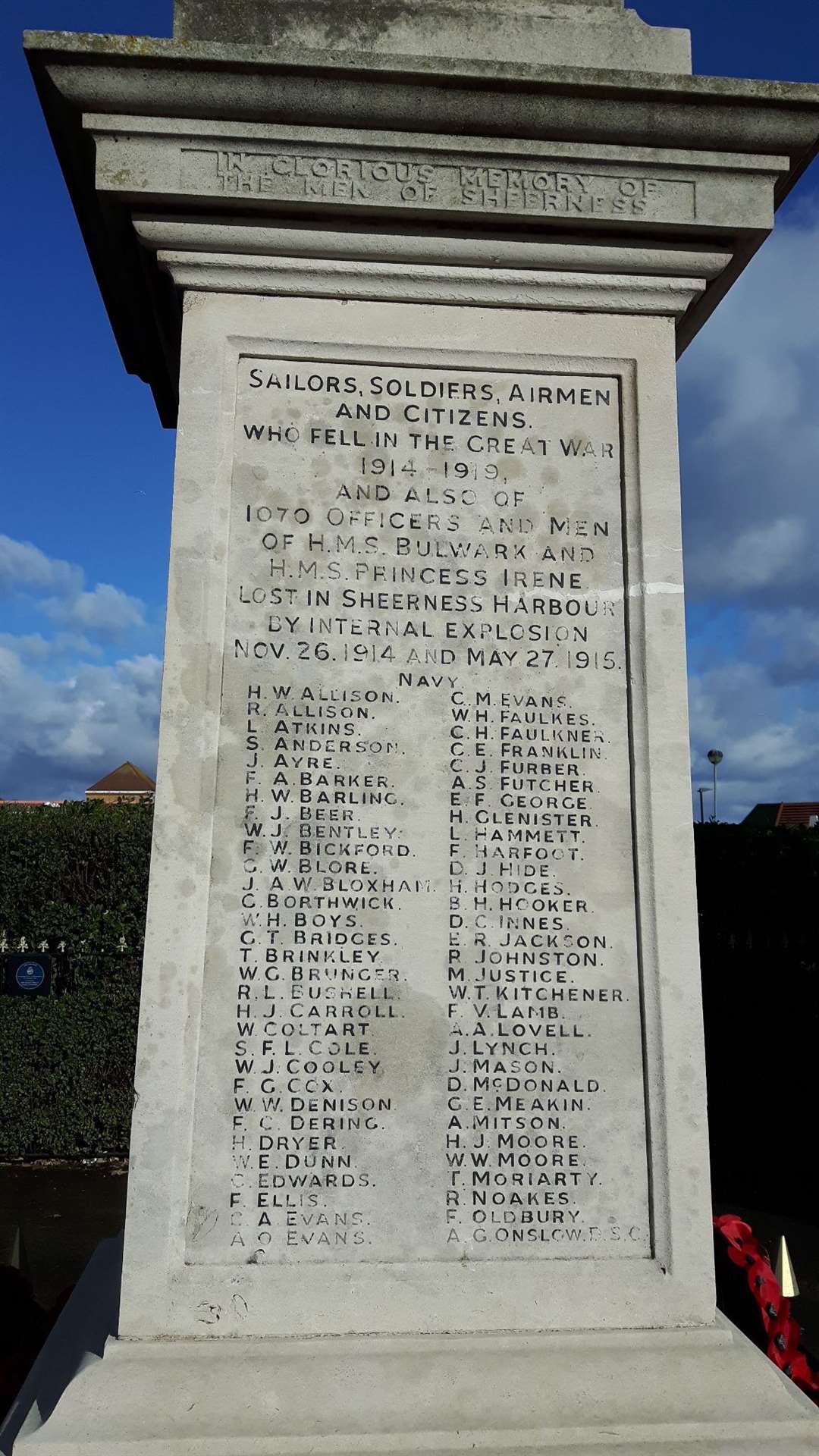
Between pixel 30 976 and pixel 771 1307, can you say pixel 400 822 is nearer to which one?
pixel 771 1307

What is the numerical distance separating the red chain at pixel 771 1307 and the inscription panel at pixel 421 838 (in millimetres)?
771

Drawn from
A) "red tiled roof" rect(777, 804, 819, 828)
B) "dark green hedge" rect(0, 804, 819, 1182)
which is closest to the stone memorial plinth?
"dark green hedge" rect(0, 804, 819, 1182)

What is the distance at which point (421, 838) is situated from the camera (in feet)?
9.99

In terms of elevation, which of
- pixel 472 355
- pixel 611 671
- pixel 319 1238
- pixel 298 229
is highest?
pixel 298 229

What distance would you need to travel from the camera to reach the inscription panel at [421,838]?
2.88 metres

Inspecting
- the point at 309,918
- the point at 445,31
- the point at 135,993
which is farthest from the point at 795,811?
the point at 309,918

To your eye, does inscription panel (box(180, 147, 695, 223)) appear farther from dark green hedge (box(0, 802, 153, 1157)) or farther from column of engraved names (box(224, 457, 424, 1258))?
dark green hedge (box(0, 802, 153, 1157))

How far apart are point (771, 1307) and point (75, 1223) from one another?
560 centimetres

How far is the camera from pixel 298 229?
3258 millimetres

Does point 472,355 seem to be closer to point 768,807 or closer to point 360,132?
point 360,132

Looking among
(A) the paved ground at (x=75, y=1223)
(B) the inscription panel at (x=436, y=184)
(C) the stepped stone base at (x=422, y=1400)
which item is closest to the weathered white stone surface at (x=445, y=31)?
(B) the inscription panel at (x=436, y=184)

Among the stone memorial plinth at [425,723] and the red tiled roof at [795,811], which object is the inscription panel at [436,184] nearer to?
the stone memorial plinth at [425,723]

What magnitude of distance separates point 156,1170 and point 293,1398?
0.65 metres

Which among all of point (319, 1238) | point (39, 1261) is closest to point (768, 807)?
point (39, 1261)
